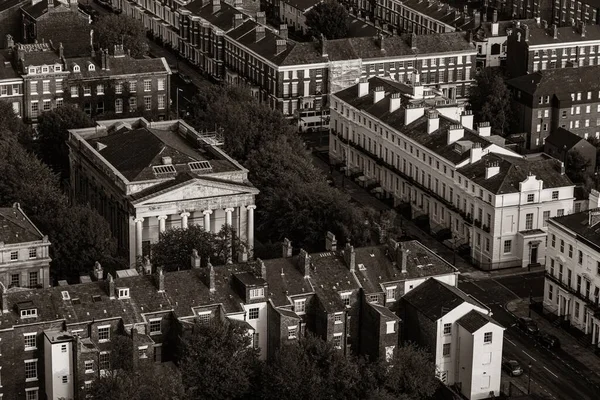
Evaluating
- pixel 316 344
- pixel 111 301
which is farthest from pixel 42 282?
pixel 316 344

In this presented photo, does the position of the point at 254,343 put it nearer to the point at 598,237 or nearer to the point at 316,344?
the point at 316,344

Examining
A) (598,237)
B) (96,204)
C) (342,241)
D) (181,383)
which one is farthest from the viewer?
(96,204)

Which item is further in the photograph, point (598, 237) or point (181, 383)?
point (598, 237)

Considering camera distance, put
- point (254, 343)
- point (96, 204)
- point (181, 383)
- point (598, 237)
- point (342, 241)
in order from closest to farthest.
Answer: point (181, 383) < point (254, 343) < point (598, 237) < point (342, 241) < point (96, 204)

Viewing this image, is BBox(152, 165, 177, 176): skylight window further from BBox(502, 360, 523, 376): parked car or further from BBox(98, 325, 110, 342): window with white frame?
BBox(502, 360, 523, 376): parked car

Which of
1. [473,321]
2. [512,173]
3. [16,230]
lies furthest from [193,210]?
[473,321]

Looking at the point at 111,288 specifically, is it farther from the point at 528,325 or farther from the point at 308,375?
the point at 528,325
